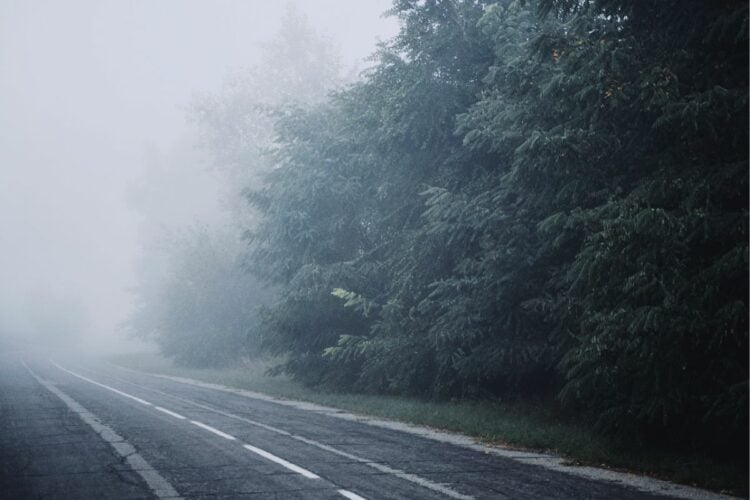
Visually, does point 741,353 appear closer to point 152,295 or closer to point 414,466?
point 414,466

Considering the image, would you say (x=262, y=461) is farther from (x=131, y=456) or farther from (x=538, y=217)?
(x=538, y=217)

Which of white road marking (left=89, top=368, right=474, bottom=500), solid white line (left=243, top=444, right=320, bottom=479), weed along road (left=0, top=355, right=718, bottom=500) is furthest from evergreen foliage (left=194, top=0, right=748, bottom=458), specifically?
solid white line (left=243, top=444, right=320, bottom=479)

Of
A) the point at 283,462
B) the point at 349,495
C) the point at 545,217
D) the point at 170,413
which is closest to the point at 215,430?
the point at 170,413

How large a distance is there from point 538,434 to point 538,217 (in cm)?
458

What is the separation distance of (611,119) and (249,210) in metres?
32.5

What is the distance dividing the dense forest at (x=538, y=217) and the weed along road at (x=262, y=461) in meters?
2.06

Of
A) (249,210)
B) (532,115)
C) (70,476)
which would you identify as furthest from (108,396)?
(249,210)

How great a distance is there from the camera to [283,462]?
9477mm

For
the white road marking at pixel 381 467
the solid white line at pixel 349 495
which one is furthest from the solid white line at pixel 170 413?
the solid white line at pixel 349 495

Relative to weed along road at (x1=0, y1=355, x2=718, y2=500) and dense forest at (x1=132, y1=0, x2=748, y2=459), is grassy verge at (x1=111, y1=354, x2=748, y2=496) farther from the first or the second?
weed along road at (x1=0, y1=355, x2=718, y2=500)

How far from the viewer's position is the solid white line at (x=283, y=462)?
8.62m

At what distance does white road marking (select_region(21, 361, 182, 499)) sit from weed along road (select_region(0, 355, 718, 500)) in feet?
0.06

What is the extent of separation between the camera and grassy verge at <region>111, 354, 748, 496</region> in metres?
8.49

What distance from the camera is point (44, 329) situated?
352 feet
